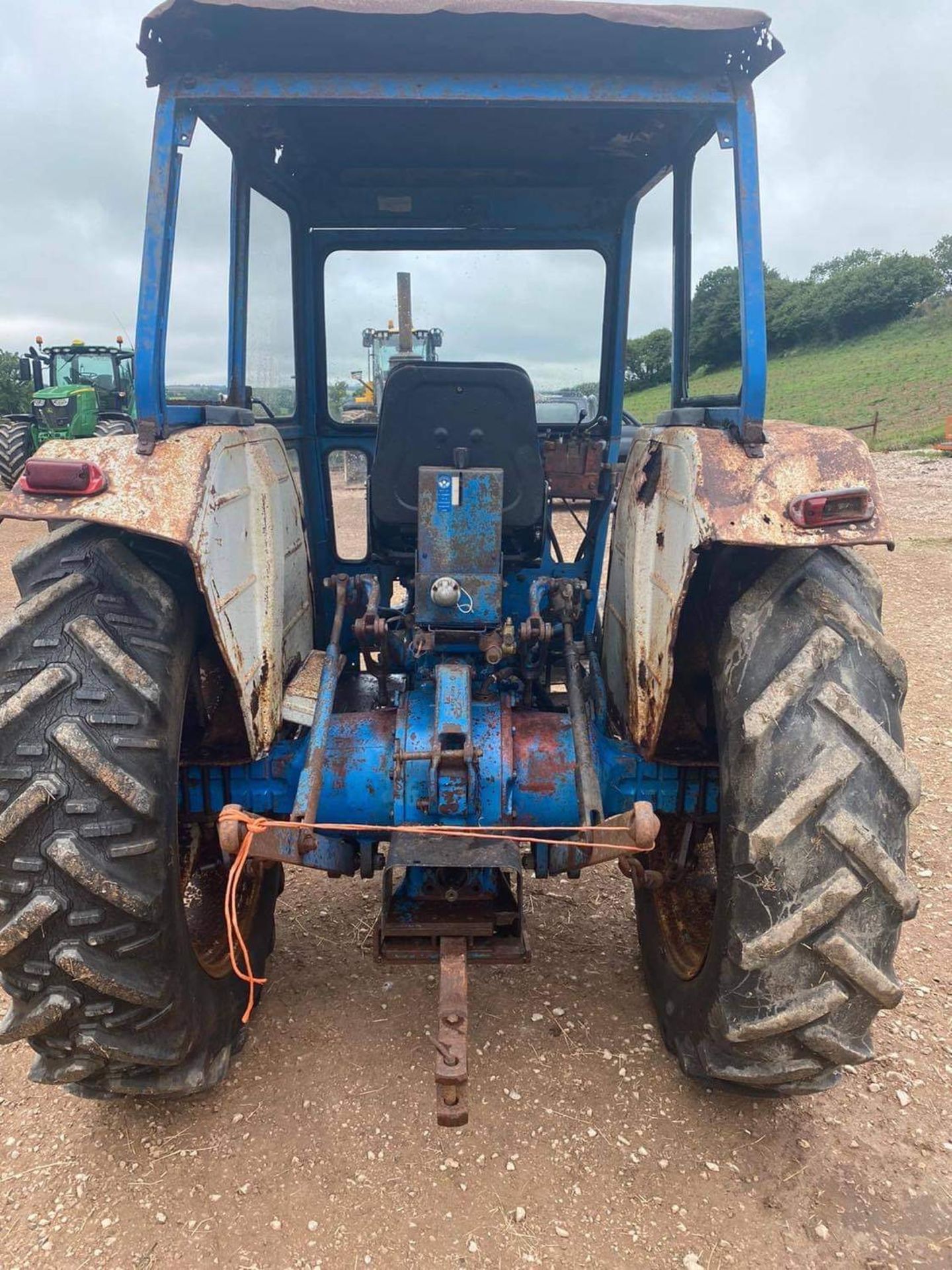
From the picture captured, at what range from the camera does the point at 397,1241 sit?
6.57 ft

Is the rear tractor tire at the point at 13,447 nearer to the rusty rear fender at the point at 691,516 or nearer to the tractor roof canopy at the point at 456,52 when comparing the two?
the tractor roof canopy at the point at 456,52

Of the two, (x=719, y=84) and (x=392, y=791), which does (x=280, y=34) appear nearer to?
(x=719, y=84)

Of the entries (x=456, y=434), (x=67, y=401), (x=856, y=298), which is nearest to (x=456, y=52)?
(x=456, y=434)

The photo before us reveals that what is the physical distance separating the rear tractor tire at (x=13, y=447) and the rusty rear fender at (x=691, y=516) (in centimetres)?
1419

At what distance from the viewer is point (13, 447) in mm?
14883

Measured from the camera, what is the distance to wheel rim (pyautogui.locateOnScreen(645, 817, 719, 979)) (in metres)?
2.70

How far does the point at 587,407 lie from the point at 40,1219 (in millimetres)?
3178

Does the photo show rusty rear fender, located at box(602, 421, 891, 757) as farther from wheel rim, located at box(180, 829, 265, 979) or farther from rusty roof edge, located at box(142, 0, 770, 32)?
wheel rim, located at box(180, 829, 265, 979)

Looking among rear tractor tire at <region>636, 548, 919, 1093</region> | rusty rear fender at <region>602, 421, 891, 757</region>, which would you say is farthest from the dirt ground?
rusty rear fender at <region>602, 421, 891, 757</region>

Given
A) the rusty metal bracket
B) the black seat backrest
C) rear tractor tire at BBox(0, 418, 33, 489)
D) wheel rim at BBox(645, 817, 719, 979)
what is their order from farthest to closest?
rear tractor tire at BBox(0, 418, 33, 489) < the black seat backrest < wheel rim at BBox(645, 817, 719, 979) < the rusty metal bracket

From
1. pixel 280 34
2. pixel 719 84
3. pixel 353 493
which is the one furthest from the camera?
pixel 353 493

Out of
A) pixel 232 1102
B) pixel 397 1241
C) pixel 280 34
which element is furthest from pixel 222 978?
pixel 280 34

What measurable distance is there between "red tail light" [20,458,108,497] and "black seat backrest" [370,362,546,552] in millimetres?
1112

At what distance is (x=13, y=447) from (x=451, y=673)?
14.9m
